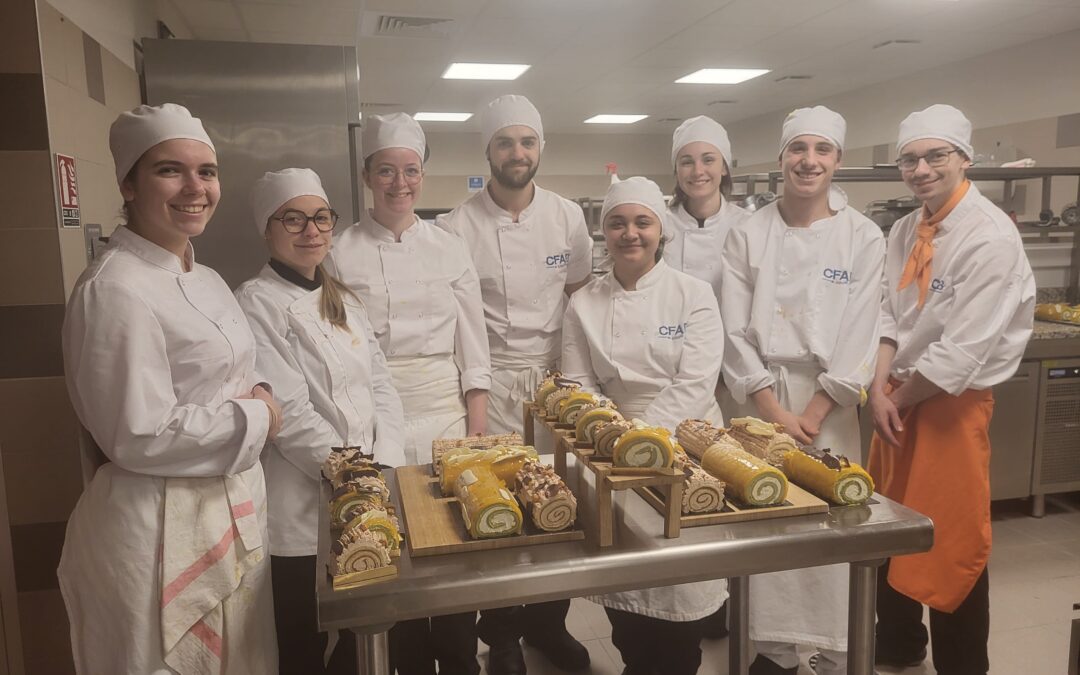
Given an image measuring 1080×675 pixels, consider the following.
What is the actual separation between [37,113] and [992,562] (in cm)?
387

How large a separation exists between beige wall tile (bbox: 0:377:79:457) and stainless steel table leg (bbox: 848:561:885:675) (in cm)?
199

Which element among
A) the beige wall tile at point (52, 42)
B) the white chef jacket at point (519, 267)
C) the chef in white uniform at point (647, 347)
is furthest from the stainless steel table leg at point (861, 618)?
the beige wall tile at point (52, 42)

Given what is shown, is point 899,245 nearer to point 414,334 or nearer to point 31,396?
point 414,334

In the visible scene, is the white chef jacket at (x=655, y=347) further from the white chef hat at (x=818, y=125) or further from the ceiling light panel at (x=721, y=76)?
the ceiling light panel at (x=721, y=76)

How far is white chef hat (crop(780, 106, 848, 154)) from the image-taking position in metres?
2.20

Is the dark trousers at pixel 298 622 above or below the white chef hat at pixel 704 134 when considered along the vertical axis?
below

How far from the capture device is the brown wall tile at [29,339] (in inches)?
76.5

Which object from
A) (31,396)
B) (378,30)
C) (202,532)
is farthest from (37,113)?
(378,30)

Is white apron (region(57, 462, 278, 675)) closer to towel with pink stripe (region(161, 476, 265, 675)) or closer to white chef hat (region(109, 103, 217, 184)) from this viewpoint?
towel with pink stripe (region(161, 476, 265, 675))

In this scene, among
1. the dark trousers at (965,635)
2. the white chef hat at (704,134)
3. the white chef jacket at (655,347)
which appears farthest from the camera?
the white chef hat at (704,134)

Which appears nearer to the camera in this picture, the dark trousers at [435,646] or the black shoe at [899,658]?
the dark trousers at [435,646]

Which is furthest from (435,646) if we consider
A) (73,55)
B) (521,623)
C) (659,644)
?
(73,55)

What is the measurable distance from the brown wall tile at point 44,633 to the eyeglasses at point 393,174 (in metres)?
1.48

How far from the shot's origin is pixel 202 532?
1.47 meters
